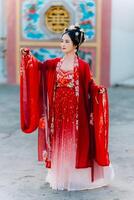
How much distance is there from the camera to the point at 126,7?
11.1 meters

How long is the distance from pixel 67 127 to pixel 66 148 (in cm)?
18

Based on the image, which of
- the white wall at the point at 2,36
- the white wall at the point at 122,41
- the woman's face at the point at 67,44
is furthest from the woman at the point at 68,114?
the white wall at the point at 2,36

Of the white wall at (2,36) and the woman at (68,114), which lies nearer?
the woman at (68,114)

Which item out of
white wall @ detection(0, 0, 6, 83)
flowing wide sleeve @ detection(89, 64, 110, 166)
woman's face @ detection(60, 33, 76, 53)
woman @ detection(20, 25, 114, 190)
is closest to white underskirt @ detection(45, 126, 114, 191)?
woman @ detection(20, 25, 114, 190)

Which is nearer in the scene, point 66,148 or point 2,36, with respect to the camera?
point 66,148

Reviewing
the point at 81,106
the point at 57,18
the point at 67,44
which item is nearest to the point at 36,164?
the point at 81,106

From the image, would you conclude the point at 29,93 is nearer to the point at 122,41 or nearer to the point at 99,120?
the point at 99,120

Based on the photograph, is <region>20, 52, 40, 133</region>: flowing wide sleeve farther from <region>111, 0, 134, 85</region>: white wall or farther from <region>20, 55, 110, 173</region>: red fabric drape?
<region>111, 0, 134, 85</region>: white wall

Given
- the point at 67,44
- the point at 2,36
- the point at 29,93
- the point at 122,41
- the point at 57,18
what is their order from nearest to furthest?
the point at 67,44 < the point at 29,93 < the point at 57,18 < the point at 122,41 < the point at 2,36

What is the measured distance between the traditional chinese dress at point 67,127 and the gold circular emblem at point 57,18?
6651 mm

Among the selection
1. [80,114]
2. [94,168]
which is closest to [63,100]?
[80,114]

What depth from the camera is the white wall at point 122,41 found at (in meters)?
10.9

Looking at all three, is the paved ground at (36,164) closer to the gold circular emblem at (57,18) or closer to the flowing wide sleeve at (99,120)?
the flowing wide sleeve at (99,120)

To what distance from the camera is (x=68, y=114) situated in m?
4.12
